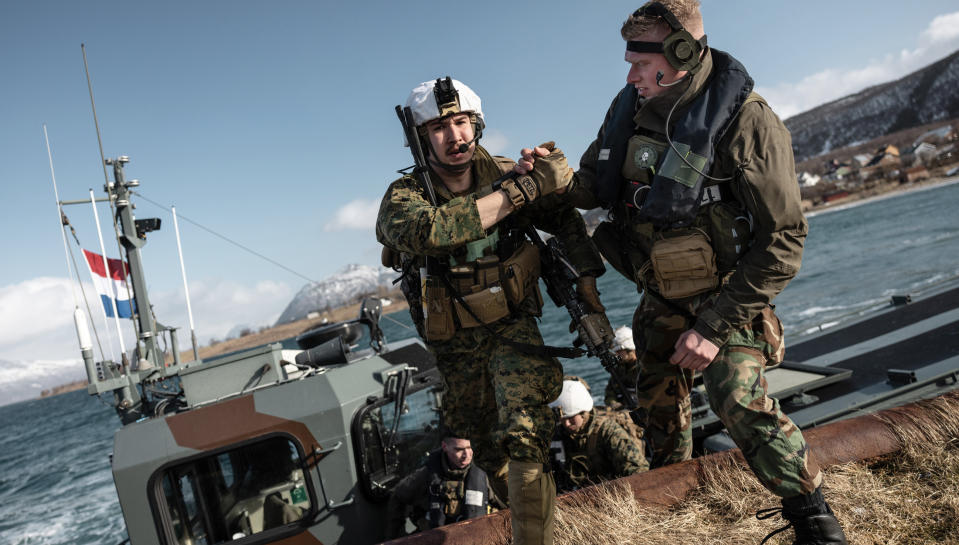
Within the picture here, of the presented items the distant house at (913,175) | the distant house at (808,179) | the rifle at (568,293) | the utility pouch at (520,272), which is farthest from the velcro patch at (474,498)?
the distant house at (808,179)

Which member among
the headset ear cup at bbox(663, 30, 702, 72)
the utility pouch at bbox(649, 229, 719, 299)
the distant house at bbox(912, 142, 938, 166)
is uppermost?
the distant house at bbox(912, 142, 938, 166)

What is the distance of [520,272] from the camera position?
2.75 meters

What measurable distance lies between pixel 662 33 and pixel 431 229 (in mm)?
1193

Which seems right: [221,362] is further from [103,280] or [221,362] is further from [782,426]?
[103,280]

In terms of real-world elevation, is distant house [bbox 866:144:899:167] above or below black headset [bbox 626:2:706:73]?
above

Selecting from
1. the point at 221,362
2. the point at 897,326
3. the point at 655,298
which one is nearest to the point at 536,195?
the point at 655,298

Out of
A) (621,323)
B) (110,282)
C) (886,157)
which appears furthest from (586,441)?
(886,157)

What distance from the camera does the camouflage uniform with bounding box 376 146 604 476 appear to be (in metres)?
2.46

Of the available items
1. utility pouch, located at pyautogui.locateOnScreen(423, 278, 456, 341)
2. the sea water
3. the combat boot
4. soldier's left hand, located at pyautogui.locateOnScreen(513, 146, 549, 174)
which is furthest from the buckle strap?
the sea water

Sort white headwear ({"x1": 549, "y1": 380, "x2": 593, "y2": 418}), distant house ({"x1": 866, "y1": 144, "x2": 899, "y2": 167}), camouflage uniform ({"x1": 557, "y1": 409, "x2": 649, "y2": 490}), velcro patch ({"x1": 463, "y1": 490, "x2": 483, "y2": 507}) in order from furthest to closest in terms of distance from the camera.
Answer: distant house ({"x1": 866, "y1": 144, "x2": 899, "y2": 167}), white headwear ({"x1": 549, "y1": 380, "x2": 593, "y2": 418}), camouflage uniform ({"x1": 557, "y1": 409, "x2": 649, "y2": 490}), velcro patch ({"x1": 463, "y1": 490, "x2": 483, "y2": 507})

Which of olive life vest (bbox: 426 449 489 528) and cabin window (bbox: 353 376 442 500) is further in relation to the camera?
cabin window (bbox: 353 376 442 500)

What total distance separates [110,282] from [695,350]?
34.5 ft

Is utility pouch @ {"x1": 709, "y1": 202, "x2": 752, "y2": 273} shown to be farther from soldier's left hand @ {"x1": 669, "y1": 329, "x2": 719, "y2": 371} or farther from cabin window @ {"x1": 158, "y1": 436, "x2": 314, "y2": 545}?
cabin window @ {"x1": 158, "y1": 436, "x2": 314, "y2": 545}

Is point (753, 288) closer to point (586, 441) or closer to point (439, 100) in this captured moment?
point (439, 100)
